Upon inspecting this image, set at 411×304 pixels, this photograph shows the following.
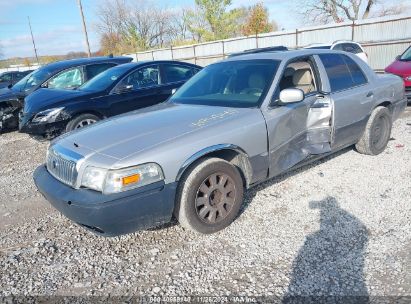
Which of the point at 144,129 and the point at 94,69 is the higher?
the point at 94,69

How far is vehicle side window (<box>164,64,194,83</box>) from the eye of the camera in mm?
7414

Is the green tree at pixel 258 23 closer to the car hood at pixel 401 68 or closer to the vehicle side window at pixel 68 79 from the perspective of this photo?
the car hood at pixel 401 68

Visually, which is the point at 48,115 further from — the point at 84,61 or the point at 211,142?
the point at 211,142

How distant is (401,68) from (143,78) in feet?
20.0

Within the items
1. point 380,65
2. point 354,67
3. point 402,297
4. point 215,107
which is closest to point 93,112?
point 215,107

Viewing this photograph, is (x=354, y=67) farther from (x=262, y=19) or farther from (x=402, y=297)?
(x=262, y=19)

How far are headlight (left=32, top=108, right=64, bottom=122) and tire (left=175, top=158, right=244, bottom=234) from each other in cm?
436

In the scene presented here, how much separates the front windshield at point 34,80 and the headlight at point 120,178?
7.09 m

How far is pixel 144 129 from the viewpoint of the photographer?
130 inches

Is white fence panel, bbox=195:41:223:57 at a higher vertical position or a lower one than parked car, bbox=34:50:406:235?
higher

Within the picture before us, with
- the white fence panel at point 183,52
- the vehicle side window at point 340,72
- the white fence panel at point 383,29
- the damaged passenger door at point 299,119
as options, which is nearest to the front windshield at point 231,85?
the damaged passenger door at point 299,119

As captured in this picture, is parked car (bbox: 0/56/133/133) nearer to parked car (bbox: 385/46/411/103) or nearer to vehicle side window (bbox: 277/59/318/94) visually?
vehicle side window (bbox: 277/59/318/94)

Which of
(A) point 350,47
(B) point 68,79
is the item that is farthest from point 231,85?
(A) point 350,47

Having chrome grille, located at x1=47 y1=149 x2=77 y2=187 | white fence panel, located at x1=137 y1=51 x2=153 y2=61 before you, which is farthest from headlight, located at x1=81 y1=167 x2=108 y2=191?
white fence panel, located at x1=137 y1=51 x2=153 y2=61
